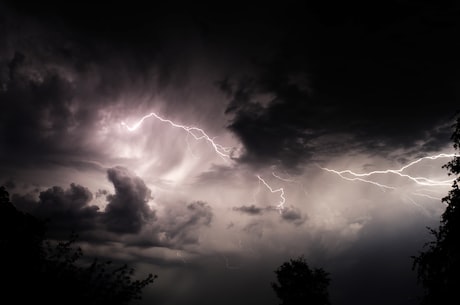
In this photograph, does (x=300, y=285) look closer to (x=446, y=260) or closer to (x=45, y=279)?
(x=446, y=260)

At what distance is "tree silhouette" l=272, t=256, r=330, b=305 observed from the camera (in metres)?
32.0

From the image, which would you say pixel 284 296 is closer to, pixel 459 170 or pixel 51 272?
pixel 459 170

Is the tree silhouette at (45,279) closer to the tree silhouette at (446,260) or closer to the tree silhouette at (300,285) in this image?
the tree silhouette at (446,260)

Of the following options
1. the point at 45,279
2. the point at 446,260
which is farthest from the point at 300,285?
the point at 45,279

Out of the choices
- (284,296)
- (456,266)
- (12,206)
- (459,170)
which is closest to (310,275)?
(284,296)

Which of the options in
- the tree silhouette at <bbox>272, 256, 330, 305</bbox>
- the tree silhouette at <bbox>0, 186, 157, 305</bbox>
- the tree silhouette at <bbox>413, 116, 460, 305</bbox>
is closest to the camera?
the tree silhouette at <bbox>0, 186, 157, 305</bbox>

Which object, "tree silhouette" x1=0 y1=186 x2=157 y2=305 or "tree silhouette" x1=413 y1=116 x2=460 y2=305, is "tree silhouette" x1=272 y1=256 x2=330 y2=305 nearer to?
"tree silhouette" x1=413 y1=116 x2=460 y2=305

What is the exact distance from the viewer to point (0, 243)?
6223 millimetres

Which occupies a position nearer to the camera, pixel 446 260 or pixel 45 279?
pixel 45 279

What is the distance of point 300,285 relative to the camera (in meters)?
33.4

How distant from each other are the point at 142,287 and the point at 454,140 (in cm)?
2011

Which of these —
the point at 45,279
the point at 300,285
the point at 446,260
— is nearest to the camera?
the point at 45,279

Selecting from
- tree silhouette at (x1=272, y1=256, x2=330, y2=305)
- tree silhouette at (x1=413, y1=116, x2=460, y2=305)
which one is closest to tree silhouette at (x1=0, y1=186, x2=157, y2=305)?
tree silhouette at (x1=413, y1=116, x2=460, y2=305)

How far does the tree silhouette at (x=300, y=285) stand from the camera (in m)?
32.0
